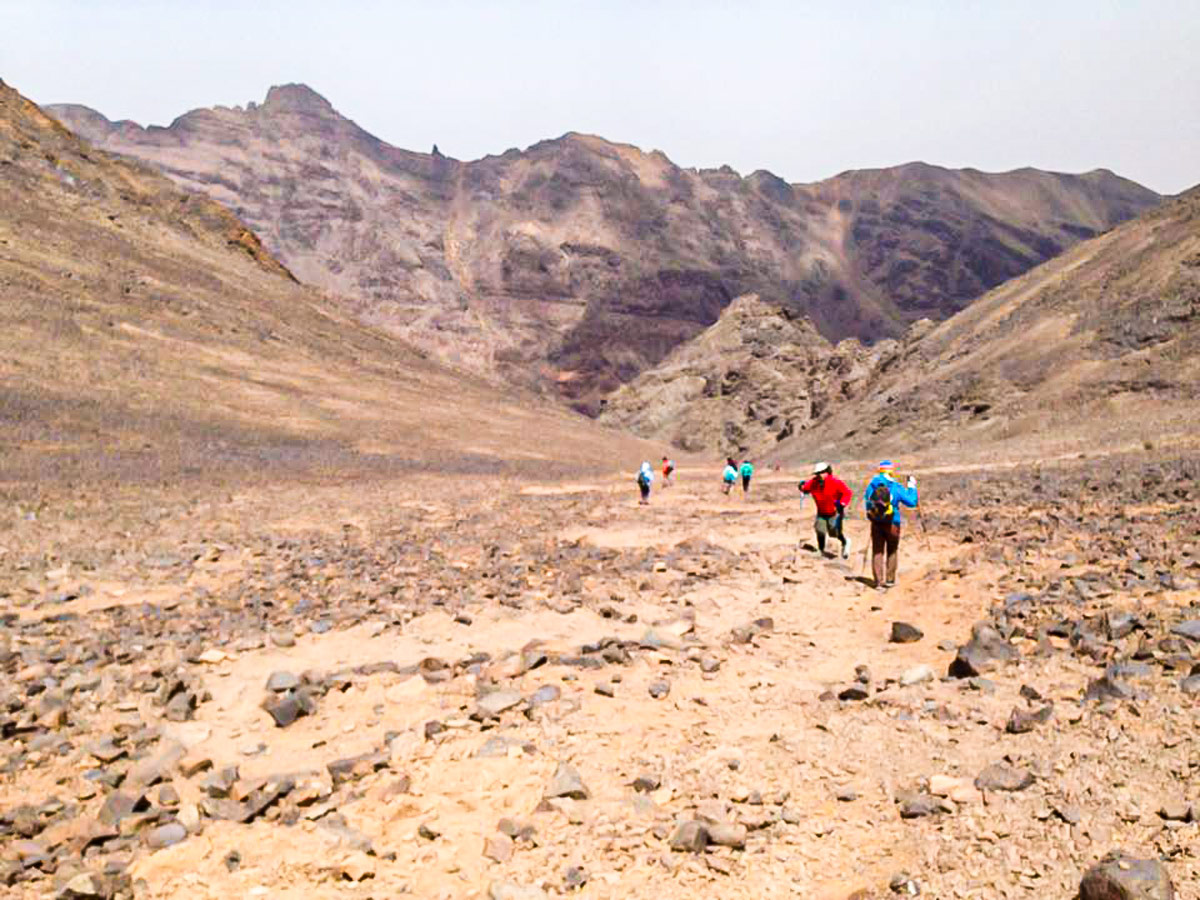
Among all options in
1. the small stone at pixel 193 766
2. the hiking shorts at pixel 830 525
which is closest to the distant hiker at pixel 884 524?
the hiking shorts at pixel 830 525

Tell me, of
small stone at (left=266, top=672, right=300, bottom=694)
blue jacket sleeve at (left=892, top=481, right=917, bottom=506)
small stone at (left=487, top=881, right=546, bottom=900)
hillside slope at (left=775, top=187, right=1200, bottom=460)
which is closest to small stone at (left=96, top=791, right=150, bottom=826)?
small stone at (left=266, top=672, right=300, bottom=694)

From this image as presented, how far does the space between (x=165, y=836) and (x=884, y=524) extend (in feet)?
28.3

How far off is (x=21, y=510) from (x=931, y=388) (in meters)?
40.3

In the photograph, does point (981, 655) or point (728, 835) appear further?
point (981, 655)

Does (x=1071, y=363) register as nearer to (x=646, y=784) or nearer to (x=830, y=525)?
(x=830, y=525)

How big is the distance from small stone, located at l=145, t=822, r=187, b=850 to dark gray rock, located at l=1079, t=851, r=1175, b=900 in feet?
17.0

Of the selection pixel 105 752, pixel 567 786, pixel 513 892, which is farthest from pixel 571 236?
pixel 513 892

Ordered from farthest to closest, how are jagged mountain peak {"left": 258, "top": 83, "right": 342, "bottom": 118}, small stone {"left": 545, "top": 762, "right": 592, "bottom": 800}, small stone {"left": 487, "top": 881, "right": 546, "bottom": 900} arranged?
jagged mountain peak {"left": 258, "top": 83, "right": 342, "bottom": 118} → small stone {"left": 545, "top": 762, "right": 592, "bottom": 800} → small stone {"left": 487, "top": 881, "right": 546, "bottom": 900}

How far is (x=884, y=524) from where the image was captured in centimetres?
1060

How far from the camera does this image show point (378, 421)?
43281 millimetres

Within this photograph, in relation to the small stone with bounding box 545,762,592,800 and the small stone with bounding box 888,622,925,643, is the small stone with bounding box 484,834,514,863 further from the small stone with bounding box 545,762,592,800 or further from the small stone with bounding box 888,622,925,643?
the small stone with bounding box 888,622,925,643

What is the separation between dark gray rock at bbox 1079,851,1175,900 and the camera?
344 centimetres

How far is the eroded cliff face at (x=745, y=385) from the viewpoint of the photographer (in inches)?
2766

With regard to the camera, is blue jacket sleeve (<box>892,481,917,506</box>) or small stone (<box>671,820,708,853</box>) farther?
blue jacket sleeve (<box>892,481,917,506</box>)
